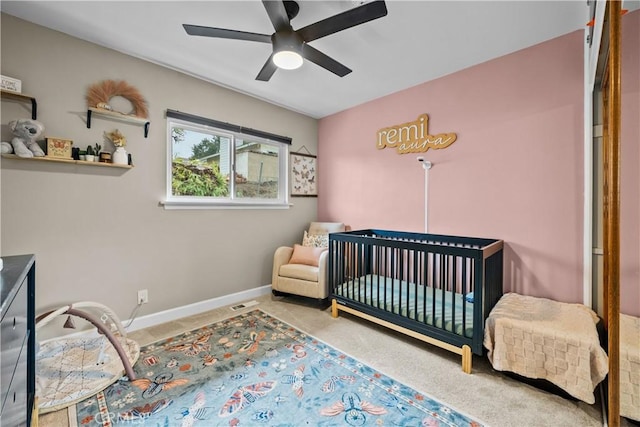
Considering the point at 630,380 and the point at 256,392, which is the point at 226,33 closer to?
the point at 256,392

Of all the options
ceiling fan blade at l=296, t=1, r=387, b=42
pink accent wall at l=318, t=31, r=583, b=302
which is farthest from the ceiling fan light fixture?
pink accent wall at l=318, t=31, r=583, b=302

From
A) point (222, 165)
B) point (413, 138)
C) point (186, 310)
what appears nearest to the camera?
point (186, 310)

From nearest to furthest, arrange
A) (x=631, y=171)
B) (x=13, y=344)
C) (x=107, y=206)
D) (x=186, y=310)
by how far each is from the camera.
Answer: (x=13, y=344) < (x=631, y=171) < (x=107, y=206) < (x=186, y=310)

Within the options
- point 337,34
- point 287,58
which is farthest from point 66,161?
point 337,34

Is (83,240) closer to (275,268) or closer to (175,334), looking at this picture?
(175,334)

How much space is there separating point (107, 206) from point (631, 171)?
3891 mm

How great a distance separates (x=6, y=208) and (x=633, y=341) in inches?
156

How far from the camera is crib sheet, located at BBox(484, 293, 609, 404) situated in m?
1.49

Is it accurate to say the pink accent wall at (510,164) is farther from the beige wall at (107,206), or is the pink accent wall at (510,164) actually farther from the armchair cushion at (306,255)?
the beige wall at (107,206)

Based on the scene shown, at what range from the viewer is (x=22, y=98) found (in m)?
1.93

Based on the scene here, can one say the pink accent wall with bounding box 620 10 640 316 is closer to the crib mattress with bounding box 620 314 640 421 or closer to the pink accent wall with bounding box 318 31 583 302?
the pink accent wall with bounding box 318 31 583 302

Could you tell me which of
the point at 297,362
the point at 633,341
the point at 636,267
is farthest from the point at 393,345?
the point at 636,267

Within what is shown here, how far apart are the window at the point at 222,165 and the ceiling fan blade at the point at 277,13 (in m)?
1.51

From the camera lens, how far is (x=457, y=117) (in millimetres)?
2654
